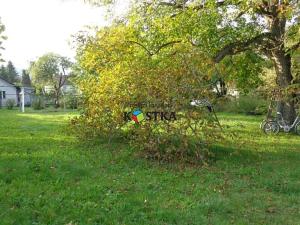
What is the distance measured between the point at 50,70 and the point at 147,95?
50.3m

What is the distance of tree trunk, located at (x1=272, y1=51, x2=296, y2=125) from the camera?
1637 cm

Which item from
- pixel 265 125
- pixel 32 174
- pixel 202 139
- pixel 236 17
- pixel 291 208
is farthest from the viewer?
pixel 265 125

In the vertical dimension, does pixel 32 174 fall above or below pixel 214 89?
below

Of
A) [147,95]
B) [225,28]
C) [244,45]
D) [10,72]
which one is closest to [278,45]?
[244,45]

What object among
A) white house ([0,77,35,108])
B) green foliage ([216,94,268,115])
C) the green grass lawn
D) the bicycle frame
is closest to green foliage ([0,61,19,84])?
white house ([0,77,35,108])

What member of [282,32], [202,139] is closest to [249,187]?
Result: [202,139]

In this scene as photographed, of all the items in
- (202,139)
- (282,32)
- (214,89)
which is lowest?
(202,139)

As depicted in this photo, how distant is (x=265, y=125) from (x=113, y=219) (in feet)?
39.5

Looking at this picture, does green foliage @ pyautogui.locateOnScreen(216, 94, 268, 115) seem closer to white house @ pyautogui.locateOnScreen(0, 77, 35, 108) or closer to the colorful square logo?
the colorful square logo

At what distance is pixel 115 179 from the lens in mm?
7277

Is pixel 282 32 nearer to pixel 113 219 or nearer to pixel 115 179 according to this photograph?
pixel 115 179

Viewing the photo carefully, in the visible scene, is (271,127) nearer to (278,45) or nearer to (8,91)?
(278,45)

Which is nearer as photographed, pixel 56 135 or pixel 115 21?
pixel 56 135

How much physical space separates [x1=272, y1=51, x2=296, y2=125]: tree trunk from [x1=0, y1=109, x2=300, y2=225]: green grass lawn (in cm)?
646
